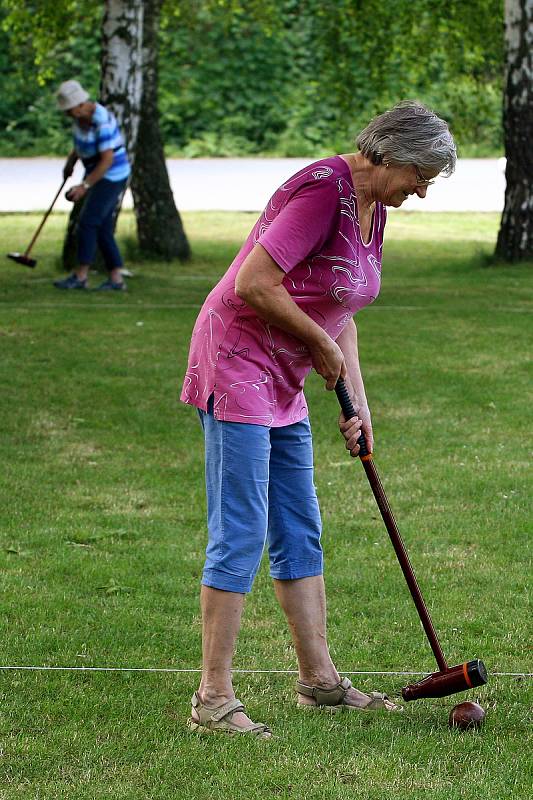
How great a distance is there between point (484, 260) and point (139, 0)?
4.26 meters

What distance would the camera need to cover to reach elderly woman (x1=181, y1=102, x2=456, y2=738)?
332 cm

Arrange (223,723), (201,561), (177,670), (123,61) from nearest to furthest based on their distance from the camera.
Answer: (223,723) < (177,670) < (201,561) < (123,61)

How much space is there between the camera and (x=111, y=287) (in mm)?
11625

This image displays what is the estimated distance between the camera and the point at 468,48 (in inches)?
648

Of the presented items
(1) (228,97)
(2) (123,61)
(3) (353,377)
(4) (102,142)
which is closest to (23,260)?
(4) (102,142)

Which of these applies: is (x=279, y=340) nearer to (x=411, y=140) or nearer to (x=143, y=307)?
(x=411, y=140)

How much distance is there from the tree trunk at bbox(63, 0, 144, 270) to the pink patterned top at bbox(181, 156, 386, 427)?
30.1ft

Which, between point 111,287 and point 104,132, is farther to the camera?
point 111,287

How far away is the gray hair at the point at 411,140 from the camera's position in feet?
10.9

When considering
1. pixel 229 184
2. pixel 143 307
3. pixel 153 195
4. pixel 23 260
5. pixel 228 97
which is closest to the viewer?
pixel 143 307

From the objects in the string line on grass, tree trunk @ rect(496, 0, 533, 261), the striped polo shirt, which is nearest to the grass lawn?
the string line on grass

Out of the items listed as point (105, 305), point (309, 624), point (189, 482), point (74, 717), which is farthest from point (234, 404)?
point (105, 305)

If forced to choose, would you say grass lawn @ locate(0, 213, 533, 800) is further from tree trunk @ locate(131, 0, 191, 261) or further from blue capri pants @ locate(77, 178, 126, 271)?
tree trunk @ locate(131, 0, 191, 261)

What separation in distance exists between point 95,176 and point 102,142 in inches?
11.3
